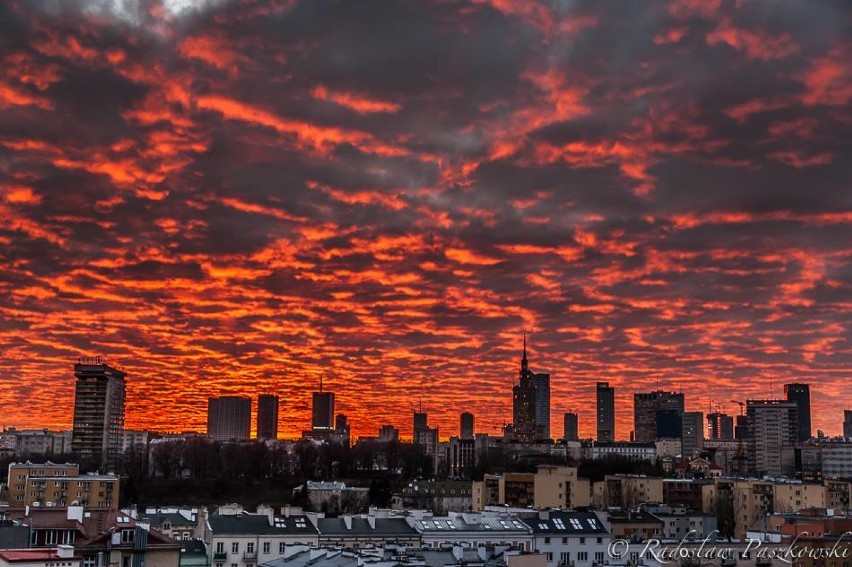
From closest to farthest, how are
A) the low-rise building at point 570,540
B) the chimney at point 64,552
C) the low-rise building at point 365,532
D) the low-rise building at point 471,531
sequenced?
1. the chimney at point 64,552
2. the low-rise building at point 365,532
3. the low-rise building at point 471,531
4. the low-rise building at point 570,540

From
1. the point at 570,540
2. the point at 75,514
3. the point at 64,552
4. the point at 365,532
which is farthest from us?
the point at 570,540

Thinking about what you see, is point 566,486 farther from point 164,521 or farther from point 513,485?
point 164,521

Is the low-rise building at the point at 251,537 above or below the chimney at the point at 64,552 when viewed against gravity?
below

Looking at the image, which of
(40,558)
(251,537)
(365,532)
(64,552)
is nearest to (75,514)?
(64,552)

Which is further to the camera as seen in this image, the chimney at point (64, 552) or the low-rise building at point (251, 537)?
the low-rise building at point (251, 537)

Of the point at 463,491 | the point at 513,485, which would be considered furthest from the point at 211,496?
the point at 513,485

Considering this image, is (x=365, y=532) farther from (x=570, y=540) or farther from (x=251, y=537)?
(x=570, y=540)

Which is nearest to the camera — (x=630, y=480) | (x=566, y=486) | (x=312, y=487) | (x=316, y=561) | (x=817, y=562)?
(x=316, y=561)

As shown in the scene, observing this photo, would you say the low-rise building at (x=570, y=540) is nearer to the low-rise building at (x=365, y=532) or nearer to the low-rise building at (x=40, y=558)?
the low-rise building at (x=365, y=532)

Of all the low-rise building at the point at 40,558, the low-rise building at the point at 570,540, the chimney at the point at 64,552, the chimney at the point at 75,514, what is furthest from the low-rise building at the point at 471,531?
the low-rise building at the point at 40,558

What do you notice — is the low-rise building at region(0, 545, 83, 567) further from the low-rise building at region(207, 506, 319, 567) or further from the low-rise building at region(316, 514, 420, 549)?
the low-rise building at region(316, 514, 420, 549)

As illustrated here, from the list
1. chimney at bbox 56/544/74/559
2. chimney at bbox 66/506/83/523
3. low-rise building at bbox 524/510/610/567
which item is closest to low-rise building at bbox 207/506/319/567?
low-rise building at bbox 524/510/610/567
